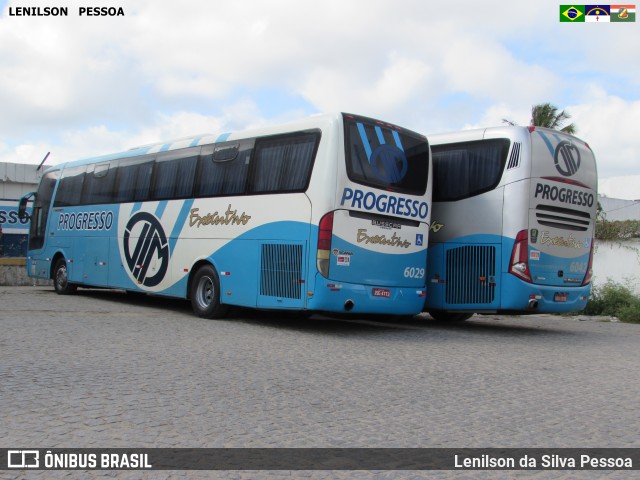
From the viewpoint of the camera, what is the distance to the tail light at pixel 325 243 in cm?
1167

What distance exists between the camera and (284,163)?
12633mm

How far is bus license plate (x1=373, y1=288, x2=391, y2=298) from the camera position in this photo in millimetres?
12234

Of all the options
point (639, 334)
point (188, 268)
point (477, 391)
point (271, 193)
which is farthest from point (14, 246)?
point (477, 391)

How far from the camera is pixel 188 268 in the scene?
14.6 meters

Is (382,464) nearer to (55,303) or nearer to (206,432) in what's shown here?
(206,432)

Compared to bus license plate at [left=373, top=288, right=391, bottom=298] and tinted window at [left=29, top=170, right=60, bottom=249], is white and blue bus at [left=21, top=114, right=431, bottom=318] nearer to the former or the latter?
bus license plate at [left=373, top=288, right=391, bottom=298]

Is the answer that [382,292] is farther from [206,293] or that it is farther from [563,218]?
[206,293]

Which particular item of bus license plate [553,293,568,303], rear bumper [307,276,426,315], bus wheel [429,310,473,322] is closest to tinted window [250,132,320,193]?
rear bumper [307,276,426,315]

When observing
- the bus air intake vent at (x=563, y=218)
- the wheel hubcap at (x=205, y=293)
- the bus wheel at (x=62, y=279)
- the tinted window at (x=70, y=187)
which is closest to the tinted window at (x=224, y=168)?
the wheel hubcap at (x=205, y=293)

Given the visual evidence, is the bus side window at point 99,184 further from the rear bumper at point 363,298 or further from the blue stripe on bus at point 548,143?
the blue stripe on bus at point 548,143

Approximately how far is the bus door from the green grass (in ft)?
19.5

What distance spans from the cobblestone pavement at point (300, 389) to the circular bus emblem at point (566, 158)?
3.02 m

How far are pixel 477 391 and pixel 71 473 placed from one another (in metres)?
4.32

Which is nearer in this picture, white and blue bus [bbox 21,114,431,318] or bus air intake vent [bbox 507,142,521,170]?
white and blue bus [bbox 21,114,431,318]
